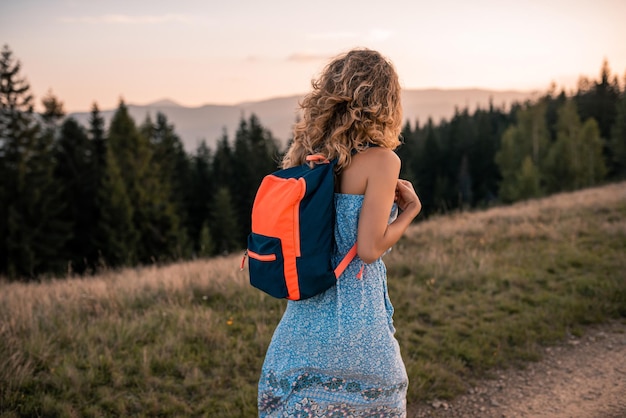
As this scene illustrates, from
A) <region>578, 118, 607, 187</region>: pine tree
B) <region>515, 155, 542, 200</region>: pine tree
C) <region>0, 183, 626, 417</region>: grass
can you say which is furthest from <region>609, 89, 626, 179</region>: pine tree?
<region>0, 183, 626, 417</region>: grass

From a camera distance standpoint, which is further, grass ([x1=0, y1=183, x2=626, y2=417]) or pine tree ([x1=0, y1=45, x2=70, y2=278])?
pine tree ([x1=0, y1=45, x2=70, y2=278])

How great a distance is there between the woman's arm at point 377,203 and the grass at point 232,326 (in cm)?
253

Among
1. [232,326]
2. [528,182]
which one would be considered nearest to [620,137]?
[528,182]

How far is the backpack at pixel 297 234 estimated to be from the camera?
201 centimetres

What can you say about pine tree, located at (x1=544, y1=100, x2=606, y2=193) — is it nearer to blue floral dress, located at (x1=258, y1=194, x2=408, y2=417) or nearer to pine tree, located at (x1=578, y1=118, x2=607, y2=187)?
pine tree, located at (x1=578, y1=118, x2=607, y2=187)

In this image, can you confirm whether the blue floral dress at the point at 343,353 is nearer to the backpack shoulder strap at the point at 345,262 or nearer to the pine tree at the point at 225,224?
the backpack shoulder strap at the point at 345,262

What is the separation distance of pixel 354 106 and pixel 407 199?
537 millimetres

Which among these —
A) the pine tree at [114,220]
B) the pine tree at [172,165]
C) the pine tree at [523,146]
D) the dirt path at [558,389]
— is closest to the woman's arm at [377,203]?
the dirt path at [558,389]

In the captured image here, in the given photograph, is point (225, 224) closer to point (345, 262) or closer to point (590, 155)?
point (590, 155)

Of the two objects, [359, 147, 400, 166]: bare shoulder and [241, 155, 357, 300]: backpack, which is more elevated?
[359, 147, 400, 166]: bare shoulder

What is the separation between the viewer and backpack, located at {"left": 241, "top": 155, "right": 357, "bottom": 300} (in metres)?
2.01

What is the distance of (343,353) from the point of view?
218 centimetres

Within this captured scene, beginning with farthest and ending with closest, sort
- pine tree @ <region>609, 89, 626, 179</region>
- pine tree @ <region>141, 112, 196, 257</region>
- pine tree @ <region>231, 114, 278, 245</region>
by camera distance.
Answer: pine tree @ <region>609, 89, 626, 179</region> → pine tree @ <region>231, 114, 278, 245</region> → pine tree @ <region>141, 112, 196, 257</region>

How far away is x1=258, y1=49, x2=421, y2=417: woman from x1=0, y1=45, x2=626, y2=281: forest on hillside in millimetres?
10182
